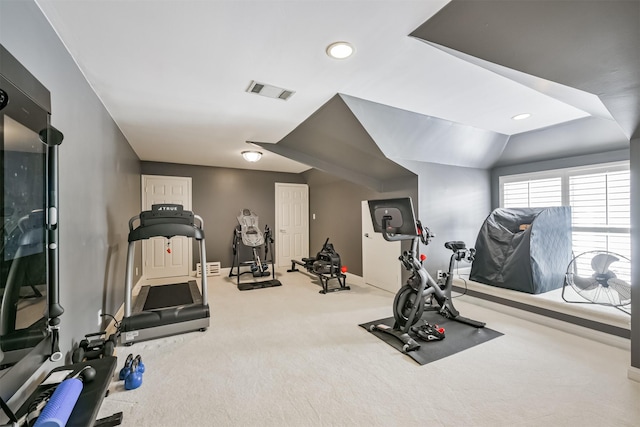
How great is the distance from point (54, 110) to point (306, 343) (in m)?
2.72

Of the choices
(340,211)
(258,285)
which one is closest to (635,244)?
(340,211)

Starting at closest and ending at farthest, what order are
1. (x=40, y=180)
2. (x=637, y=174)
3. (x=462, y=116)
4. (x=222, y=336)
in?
1. (x=40, y=180)
2. (x=637, y=174)
3. (x=222, y=336)
4. (x=462, y=116)

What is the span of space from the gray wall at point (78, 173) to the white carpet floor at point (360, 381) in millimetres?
739

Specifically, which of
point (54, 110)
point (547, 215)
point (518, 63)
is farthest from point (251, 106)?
point (547, 215)

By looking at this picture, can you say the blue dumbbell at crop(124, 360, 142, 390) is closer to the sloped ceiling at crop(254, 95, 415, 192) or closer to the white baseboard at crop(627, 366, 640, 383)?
the sloped ceiling at crop(254, 95, 415, 192)

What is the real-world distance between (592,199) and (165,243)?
7380 millimetres

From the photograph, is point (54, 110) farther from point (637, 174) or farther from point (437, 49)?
point (637, 174)

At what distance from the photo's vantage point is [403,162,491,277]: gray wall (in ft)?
13.5

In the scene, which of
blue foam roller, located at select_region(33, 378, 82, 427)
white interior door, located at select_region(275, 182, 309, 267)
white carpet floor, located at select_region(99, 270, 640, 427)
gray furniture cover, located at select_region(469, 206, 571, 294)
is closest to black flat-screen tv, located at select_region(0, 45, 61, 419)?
blue foam roller, located at select_region(33, 378, 82, 427)

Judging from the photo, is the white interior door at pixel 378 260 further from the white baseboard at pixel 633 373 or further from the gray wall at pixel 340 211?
the white baseboard at pixel 633 373

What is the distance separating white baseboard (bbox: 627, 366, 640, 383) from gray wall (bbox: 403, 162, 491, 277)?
7.14 feet

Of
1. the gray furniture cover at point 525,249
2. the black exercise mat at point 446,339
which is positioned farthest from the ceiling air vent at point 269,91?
the gray furniture cover at point 525,249

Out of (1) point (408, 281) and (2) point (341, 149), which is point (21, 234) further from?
(2) point (341, 149)

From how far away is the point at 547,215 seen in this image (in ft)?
11.8
